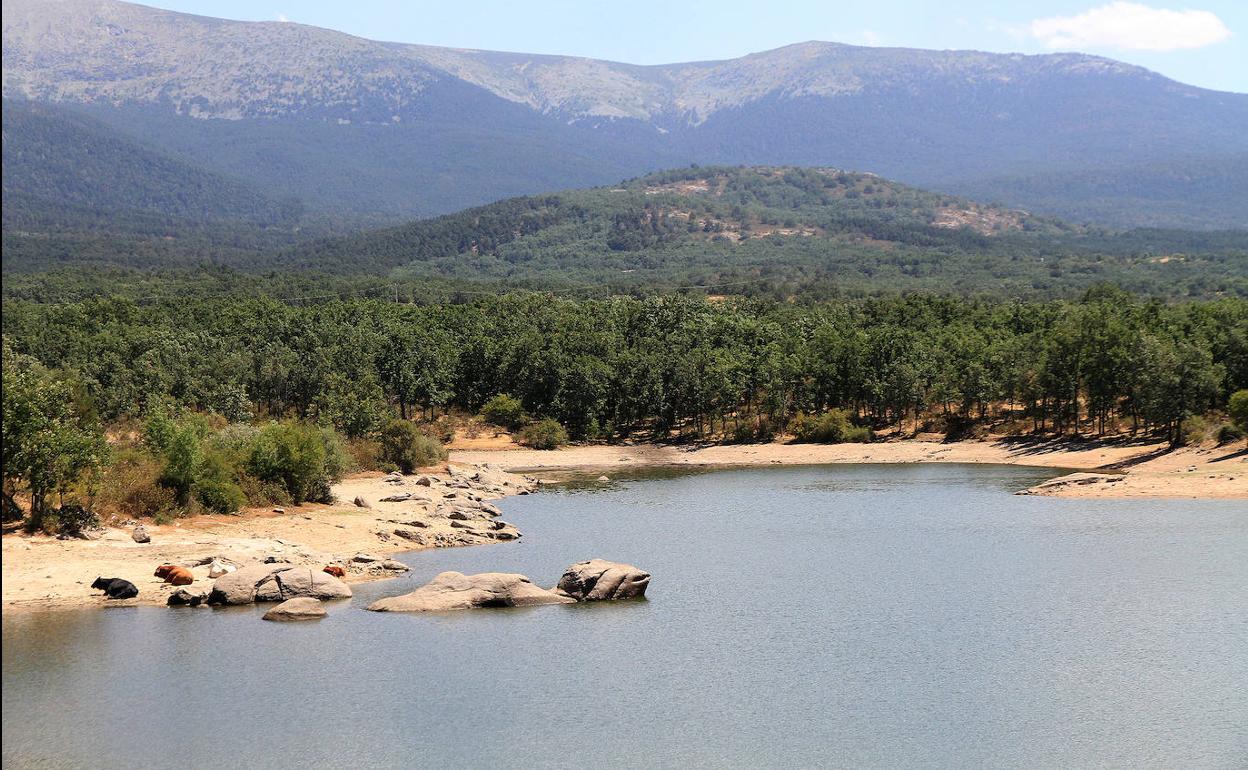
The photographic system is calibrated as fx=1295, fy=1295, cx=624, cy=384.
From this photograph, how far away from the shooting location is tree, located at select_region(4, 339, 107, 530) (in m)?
44.9

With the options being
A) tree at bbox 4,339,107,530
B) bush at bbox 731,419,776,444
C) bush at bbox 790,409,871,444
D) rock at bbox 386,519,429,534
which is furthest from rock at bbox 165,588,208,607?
bush at bbox 731,419,776,444

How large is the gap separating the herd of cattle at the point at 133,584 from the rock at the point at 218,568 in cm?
69

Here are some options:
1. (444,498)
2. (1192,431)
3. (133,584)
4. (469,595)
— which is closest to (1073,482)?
(1192,431)

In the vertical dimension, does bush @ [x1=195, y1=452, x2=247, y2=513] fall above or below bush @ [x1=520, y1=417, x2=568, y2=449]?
above

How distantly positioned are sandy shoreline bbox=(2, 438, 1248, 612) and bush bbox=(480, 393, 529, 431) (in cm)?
497

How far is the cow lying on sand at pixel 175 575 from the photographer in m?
44.6

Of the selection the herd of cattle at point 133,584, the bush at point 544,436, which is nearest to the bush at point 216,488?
the herd of cattle at point 133,584

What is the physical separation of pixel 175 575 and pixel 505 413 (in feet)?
209

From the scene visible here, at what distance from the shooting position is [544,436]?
344 ft

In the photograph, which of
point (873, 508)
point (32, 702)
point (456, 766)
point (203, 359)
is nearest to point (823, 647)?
point (456, 766)

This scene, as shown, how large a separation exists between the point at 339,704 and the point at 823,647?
601 inches

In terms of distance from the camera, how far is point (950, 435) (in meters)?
100

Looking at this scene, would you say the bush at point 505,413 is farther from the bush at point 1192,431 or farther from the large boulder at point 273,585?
the large boulder at point 273,585

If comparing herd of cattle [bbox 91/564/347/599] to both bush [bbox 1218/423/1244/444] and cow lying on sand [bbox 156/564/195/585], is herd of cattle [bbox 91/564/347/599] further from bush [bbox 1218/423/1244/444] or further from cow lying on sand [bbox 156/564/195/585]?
bush [bbox 1218/423/1244/444]
